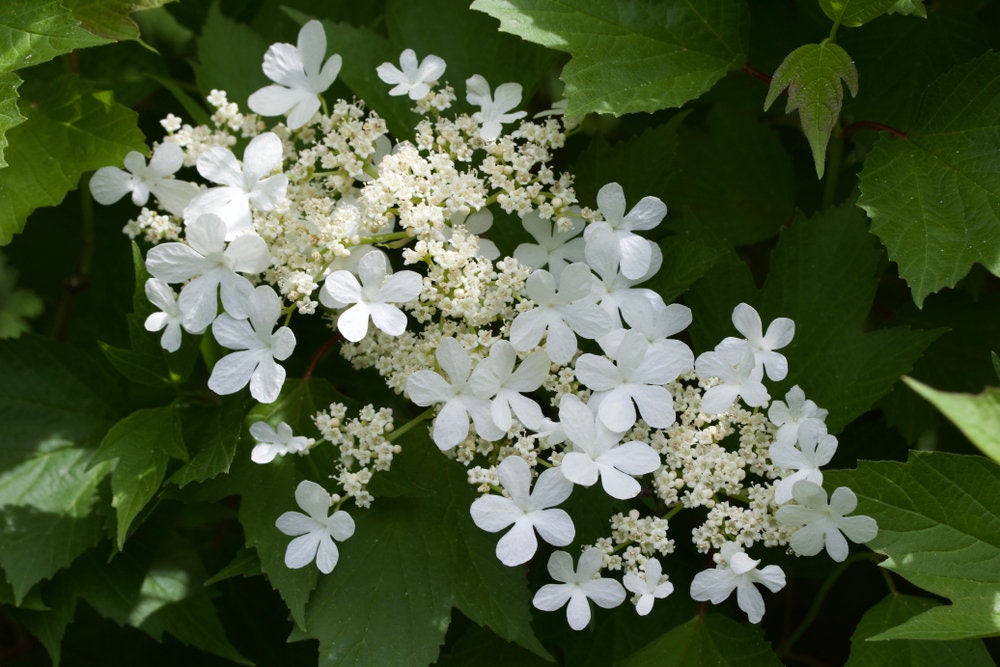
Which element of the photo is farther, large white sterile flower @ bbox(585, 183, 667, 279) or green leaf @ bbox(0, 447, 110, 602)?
green leaf @ bbox(0, 447, 110, 602)

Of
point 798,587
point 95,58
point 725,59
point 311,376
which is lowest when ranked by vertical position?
point 798,587


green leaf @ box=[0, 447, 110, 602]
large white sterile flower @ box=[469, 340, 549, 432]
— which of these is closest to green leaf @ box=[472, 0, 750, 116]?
large white sterile flower @ box=[469, 340, 549, 432]

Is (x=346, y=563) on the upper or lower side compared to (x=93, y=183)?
lower

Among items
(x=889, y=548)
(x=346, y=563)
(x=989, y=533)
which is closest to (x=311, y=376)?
(x=346, y=563)

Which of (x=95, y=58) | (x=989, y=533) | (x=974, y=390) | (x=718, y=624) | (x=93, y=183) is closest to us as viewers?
(x=989, y=533)

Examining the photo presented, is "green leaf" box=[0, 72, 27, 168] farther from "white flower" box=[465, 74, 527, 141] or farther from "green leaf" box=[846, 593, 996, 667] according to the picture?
"green leaf" box=[846, 593, 996, 667]

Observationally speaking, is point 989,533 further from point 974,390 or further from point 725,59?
point 725,59

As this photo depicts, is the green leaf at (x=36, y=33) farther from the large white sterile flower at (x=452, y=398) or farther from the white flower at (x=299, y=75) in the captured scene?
the large white sterile flower at (x=452, y=398)
